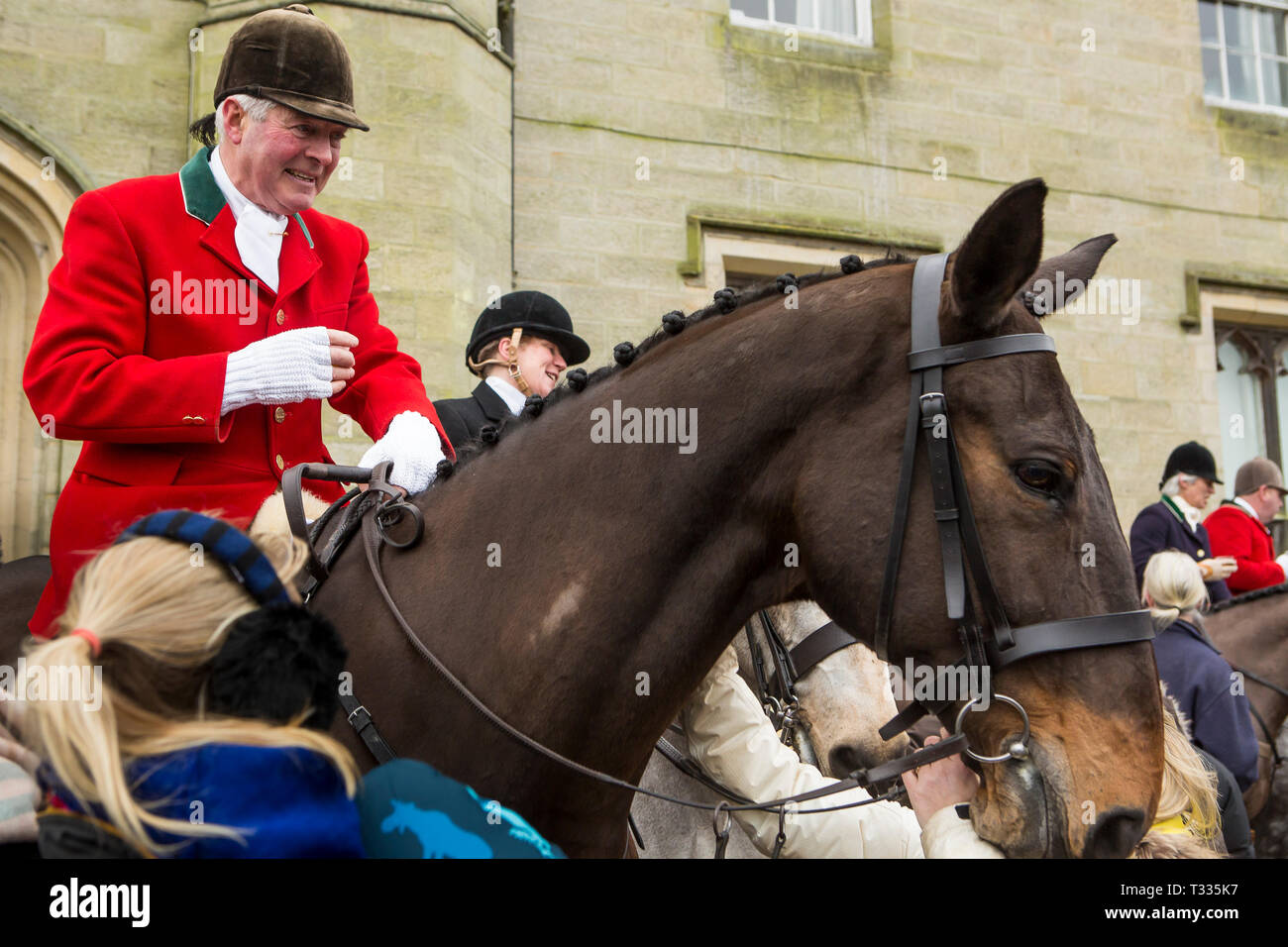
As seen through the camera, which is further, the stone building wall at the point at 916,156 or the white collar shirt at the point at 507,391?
the stone building wall at the point at 916,156

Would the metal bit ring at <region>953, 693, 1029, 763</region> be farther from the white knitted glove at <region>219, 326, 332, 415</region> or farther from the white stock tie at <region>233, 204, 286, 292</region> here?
the white stock tie at <region>233, 204, 286, 292</region>

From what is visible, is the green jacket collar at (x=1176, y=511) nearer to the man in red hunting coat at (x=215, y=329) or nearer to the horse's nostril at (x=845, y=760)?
the horse's nostril at (x=845, y=760)

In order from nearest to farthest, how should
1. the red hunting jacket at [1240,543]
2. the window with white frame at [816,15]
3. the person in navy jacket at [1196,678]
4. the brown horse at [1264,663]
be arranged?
the person in navy jacket at [1196,678]
the brown horse at [1264,663]
the red hunting jacket at [1240,543]
the window with white frame at [816,15]

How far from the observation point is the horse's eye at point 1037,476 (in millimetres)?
1993

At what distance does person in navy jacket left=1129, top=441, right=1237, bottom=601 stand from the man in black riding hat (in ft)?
13.3

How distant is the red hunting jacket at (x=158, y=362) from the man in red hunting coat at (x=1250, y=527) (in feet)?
23.3

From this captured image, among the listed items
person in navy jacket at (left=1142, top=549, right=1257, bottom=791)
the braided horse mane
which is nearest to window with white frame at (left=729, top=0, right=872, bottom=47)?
person in navy jacket at (left=1142, top=549, right=1257, bottom=791)

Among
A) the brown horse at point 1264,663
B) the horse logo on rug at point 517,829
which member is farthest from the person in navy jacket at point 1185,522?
the horse logo on rug at point 517,829

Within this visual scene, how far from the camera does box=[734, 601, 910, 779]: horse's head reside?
2986mm

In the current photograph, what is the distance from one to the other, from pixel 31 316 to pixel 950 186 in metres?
6.36

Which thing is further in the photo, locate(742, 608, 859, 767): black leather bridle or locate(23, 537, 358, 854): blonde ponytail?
locate(742, 608, 859, 767): black leather bridle

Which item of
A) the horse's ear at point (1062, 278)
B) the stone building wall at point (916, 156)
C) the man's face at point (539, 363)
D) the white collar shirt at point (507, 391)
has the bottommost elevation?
the horse's ear at point (1062, 278)

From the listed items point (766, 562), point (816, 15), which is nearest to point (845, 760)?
point (766, 562)
